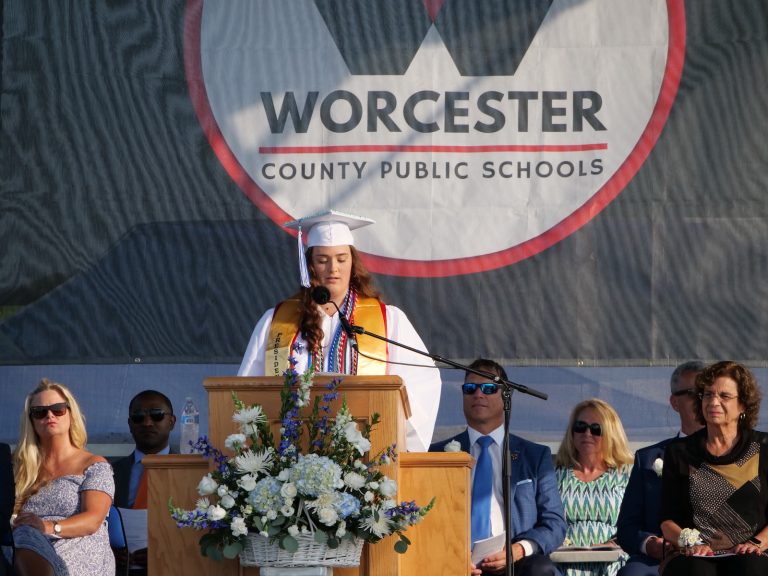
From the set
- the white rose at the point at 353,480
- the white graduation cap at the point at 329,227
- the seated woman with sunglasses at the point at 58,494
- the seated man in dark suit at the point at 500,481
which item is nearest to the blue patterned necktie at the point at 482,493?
the seated man in dark suit at the point at 500,481

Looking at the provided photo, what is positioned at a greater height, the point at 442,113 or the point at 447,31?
the point at 447,31

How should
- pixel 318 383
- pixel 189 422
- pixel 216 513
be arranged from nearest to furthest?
1. pixel 216 513
2. pixel 318 383
3. pixel 189 422

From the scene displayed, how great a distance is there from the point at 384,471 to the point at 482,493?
199cm

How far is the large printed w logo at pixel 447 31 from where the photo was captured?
5973mm

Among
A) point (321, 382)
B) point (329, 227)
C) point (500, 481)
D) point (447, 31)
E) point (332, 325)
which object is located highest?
point (447, 31)

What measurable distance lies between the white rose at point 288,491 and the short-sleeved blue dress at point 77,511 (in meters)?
1.95

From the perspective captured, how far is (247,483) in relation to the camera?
307cm

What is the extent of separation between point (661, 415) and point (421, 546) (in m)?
2.77

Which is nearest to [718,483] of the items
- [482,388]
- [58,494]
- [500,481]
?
[500,481]

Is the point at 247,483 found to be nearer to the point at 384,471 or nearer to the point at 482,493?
the point at 384,471

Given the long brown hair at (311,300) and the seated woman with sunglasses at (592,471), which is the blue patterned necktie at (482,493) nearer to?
the seated woman with sunglasses at (592,471)

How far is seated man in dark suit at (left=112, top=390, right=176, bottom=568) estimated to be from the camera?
5.60 m

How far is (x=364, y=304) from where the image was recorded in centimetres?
454

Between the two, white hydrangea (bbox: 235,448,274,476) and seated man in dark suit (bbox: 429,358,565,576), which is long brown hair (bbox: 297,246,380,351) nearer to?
seated man in dark suit (bbox: 429,358,565,576)
